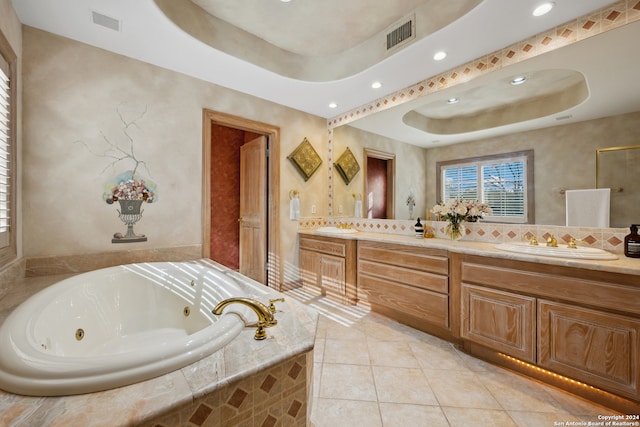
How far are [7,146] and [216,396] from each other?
6.89 feet

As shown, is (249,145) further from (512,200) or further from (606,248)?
(606,248)

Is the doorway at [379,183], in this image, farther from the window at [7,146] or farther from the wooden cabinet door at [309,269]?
the window at [7,146]

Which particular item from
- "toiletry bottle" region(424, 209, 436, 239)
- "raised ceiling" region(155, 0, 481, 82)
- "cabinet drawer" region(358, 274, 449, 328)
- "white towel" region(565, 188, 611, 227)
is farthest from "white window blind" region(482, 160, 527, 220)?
"raised ceiling" region(155, 0, 481, 82)

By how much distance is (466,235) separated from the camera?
2332mm

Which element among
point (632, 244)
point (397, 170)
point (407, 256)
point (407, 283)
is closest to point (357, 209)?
point (397, 170)

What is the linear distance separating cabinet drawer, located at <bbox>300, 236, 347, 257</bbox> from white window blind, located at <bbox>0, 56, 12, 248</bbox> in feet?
8.14

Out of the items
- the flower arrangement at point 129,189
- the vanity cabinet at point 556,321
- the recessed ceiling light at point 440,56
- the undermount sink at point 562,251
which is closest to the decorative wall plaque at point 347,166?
the recessed ceiling light at point 440,56

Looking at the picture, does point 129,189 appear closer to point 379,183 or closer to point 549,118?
point 379,183

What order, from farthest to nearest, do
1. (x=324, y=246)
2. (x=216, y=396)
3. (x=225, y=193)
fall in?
(x=225, y=193)
(x=324, y=246)
(x=216, y=396)

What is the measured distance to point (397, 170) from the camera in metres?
2.83

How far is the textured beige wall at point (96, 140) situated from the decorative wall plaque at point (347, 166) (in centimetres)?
153

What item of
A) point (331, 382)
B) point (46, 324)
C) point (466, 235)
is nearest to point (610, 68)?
point (466, 235)

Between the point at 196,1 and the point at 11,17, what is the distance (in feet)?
3.74

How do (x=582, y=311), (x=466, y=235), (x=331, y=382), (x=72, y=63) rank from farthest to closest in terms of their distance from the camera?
1. (x=466, y=235)
2. (x=72, y=63)
3. (x=331, y=382)
4. (x=582, y=311)
